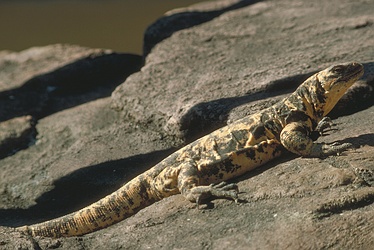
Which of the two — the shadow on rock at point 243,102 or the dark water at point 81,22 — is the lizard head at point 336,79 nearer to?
the shadow on rock at point 243,102

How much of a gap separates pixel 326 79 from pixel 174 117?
1.94m

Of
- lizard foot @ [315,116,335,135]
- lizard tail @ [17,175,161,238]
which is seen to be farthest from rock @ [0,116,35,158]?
lizard foot @ [315,116,335,135]

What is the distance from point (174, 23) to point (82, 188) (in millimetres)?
3276

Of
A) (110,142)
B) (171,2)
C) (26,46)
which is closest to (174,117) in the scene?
(110,142)

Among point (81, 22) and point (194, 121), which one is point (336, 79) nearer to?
point (194, 121)

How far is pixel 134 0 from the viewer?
60.1 feet

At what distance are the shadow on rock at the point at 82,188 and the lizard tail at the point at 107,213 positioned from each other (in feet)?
2.64

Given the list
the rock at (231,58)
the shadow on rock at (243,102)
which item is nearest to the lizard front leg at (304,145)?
the shadow on rock at (243,102)

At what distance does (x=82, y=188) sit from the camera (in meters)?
7.53

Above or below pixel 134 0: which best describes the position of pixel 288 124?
below

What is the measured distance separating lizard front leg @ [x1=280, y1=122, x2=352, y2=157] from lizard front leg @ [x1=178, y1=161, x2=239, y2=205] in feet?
1.80

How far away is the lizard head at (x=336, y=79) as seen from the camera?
6.10m

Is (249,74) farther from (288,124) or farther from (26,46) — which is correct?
(26,46)

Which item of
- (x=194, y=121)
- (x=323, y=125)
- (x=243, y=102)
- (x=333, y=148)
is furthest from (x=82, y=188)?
(x=333, y=148)
